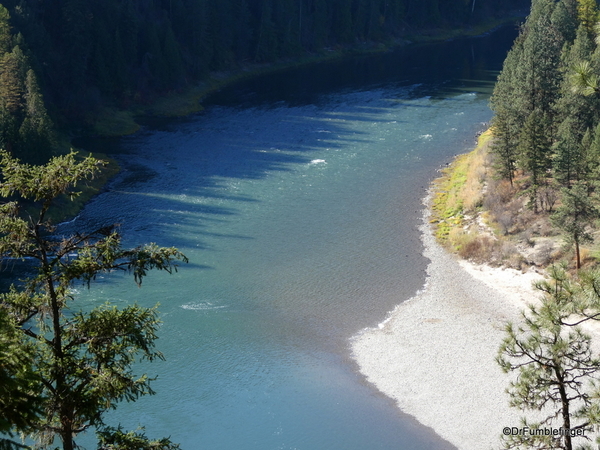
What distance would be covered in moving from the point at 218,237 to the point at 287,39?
62.8 metres

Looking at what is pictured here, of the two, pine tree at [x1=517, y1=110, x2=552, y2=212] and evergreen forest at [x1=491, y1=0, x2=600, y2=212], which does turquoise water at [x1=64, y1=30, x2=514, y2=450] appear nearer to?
evergreen forest at [x1=491, y1=0, x2=600, y2=212]

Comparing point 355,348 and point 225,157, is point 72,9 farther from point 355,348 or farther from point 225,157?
point 355,348

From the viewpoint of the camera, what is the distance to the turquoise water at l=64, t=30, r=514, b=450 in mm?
32844

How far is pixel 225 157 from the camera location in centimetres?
6812

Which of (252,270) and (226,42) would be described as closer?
(252,270)

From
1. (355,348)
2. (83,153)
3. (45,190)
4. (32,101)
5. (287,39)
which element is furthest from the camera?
(287,39)

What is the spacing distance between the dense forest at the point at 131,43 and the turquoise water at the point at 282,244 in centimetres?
722

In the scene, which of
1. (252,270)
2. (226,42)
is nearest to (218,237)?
(252,270)

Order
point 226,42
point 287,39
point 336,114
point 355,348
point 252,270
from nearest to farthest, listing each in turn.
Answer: point 355,348 → point 252,270 → point 336,114 → point 226,42 → point 287,39

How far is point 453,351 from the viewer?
3656 centimetres

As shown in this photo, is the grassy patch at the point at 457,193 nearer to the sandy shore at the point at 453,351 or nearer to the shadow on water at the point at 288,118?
the sandy shore at the point at 453,351

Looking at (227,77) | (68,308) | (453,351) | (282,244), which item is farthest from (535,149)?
(227,77)

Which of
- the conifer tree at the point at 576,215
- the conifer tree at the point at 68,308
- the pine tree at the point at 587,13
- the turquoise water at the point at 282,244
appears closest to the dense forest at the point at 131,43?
the turquoise water at the point at 282,244

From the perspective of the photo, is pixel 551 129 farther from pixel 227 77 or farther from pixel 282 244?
pixel 227 77
